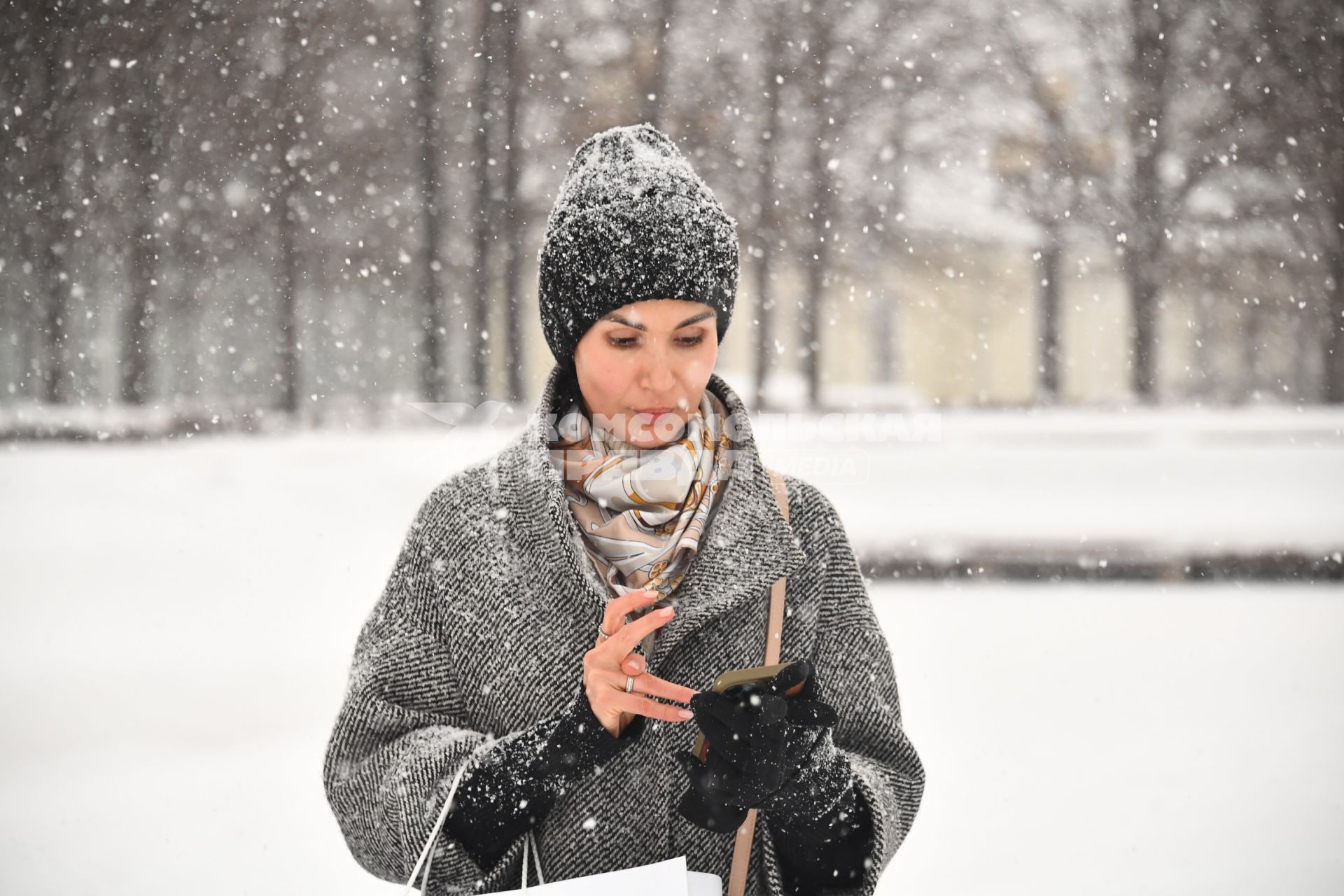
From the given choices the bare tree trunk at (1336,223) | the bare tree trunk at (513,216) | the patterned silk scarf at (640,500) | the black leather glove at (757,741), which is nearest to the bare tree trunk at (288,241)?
the bare tree trunk at (513,216)

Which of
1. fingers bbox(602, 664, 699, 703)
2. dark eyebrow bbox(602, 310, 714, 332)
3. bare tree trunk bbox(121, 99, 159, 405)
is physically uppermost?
bare tree trunk bbox(121, 99, 159, 405)

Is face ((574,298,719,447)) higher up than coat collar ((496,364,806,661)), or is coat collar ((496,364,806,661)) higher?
face ((574,298,719,447))

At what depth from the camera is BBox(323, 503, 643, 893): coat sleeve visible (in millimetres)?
1140

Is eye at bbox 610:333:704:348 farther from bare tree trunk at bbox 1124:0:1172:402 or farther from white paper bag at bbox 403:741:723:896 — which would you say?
bare tree trunk at bbox 1124:0:1172:402

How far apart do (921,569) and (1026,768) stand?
3.86 feet

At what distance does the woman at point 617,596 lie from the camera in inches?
49.8

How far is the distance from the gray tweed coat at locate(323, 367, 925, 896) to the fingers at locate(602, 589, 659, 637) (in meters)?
0.16

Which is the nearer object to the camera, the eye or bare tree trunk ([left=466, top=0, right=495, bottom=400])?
the eye

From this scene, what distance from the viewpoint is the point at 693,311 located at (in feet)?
4.31

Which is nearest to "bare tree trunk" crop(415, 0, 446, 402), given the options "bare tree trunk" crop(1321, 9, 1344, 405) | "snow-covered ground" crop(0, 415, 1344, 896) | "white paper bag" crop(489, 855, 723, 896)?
"snow-covered ground" crop(0, 415, 1344, 896)

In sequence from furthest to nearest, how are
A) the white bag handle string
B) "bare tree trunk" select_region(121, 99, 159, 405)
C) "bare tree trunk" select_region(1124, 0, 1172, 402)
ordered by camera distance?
"bare tree trunk" select_region(1124, 0, 1172, 402) < "bare tree trunk" select_region(121, 99, 159, 405) < the white bag handle string

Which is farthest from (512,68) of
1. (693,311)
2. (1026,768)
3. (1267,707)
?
(1267,707)

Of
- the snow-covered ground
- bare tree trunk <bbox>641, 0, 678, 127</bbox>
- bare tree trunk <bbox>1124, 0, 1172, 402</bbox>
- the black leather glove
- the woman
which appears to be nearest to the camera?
the black leather glove

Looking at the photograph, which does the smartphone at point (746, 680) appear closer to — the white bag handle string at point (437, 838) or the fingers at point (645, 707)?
the fingers at point (645, 707)
